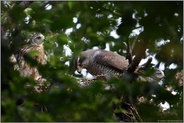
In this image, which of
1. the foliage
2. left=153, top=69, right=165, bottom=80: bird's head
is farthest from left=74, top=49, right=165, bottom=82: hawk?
the foliage

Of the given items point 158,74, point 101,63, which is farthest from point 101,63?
point 158,74

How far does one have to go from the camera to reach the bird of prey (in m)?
7.98

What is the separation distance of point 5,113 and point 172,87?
968 millimetres

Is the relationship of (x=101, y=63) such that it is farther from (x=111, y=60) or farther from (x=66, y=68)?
(x=66, y=68)

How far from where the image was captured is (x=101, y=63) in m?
8.47

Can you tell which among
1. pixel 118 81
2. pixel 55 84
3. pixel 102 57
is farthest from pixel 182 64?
pixel 102 57

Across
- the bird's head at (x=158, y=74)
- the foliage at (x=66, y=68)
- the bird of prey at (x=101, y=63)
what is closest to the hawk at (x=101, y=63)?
the bird of prey at (x=101, y=63)

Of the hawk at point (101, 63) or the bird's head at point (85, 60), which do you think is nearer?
the hawk at point (101, 63)

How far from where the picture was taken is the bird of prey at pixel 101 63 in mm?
7976

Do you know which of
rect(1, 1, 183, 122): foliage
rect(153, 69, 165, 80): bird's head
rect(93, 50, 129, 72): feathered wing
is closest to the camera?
rect(1, 1, 183, 122): foliage

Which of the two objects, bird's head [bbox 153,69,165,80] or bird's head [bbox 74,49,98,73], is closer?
bird's head [bbox 153,69,165,80]

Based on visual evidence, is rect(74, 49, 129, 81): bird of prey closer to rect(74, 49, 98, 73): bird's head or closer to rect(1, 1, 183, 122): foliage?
rect(74, 49, 98, 73): bird's head

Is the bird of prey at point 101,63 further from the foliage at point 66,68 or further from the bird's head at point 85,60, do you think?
the foliage at point 66,68

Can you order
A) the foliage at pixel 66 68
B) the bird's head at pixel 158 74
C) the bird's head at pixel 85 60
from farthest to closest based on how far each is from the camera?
1. the bird's head at pixel 85 60
2. the bird's head at pixel 158 74
3. the foliage at pixel 66 68
